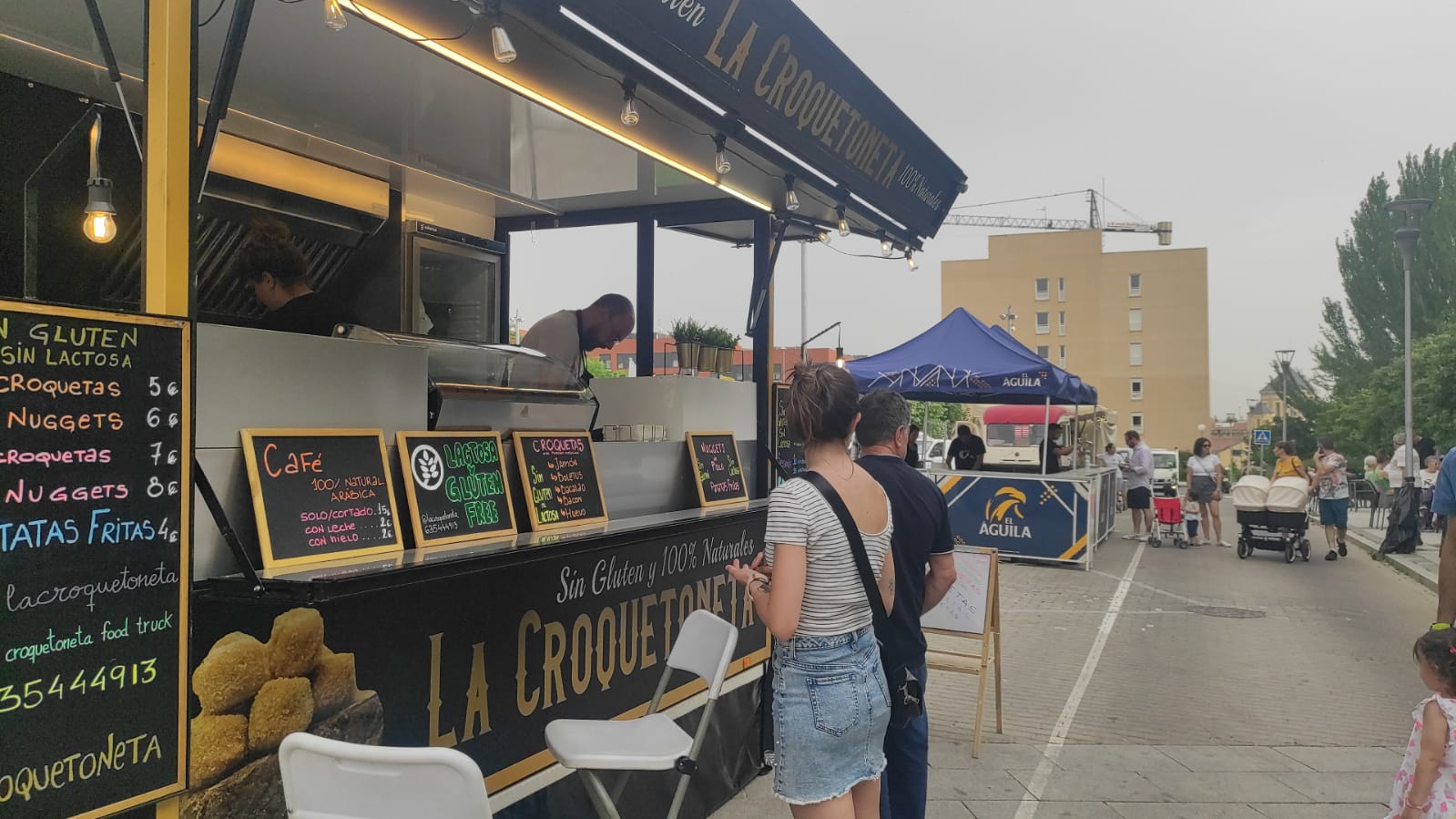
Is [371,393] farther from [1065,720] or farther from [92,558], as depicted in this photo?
[1065,720]

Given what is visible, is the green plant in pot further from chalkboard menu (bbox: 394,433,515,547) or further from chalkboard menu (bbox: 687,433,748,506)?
chalkboard menu (bbox: 394,433,515,547)

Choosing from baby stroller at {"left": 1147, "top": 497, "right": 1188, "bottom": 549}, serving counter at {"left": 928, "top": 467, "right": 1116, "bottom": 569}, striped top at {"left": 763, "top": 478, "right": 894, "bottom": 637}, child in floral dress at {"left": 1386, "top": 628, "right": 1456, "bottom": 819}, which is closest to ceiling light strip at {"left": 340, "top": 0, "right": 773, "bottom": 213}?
striped top at {"left": 763, "top": 478, "right": 894, "bottom": 637}

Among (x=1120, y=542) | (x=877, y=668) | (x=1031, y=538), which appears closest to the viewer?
(x=877, y=668)

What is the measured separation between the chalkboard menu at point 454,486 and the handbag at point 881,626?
113cm

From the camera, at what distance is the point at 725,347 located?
5.23 m

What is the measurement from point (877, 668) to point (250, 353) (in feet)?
A: 6.21

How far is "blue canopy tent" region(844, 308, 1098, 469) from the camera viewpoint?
11312 mm

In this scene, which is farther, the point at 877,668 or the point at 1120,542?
the point at 1120,542

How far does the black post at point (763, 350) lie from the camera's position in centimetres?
522

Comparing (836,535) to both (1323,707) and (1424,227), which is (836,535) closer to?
(1323,707)

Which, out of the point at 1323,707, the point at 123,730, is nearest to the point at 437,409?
the point at 123,730

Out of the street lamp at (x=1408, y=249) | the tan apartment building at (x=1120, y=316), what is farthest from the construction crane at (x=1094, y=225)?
the street lamp at (x=1408, y=249)

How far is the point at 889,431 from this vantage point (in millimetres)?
3162

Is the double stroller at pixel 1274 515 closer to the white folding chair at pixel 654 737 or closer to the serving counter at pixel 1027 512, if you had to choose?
the serving counter at pixel 1027 512
